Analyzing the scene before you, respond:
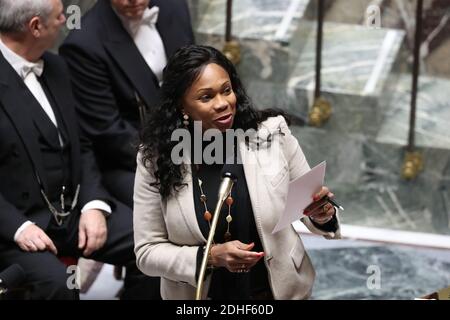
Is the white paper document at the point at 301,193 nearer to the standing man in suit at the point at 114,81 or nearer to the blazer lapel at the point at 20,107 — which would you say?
the blazer lapel at the point at 20,107

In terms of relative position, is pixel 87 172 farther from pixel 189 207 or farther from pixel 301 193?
pixel 301 193

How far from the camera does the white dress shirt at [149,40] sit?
437 cm

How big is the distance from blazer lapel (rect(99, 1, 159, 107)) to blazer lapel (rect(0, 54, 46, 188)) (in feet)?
1.48

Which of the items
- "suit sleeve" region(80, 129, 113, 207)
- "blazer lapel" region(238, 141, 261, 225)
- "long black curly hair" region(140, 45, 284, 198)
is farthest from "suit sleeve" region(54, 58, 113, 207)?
"blazer lapel" region(238, 141, 261, 225)

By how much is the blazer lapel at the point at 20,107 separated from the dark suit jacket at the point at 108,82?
0.36m

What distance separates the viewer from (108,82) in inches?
A: 169

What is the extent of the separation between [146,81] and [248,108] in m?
1.17

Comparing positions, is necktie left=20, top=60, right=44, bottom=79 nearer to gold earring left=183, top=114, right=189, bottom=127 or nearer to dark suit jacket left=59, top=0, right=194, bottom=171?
dark suit jacket left=59, top=0, right=194, bottom=171

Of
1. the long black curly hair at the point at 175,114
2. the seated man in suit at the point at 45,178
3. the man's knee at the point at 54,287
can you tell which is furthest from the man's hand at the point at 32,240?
the long black curly hair at the point at 175,114

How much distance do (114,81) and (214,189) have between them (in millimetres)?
1200

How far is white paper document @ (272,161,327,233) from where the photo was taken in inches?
112

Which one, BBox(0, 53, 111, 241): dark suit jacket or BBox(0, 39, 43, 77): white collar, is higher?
BBox(0, 39, 43, 77): white collar

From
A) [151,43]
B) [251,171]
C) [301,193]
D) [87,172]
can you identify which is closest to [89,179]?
[87,172]
